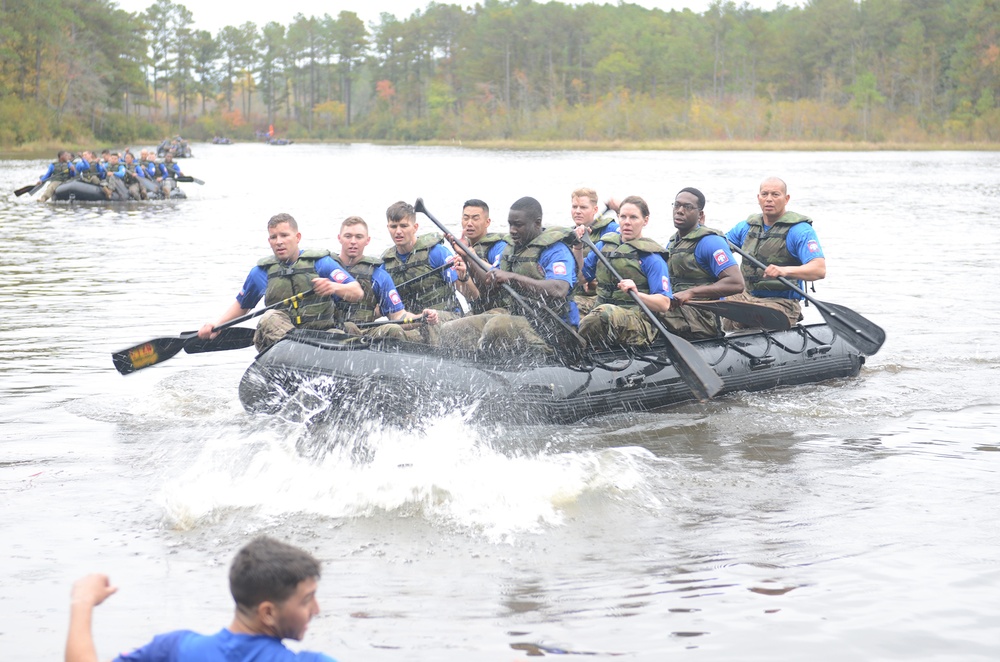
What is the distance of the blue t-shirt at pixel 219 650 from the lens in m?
2.93

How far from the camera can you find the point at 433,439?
7.00m

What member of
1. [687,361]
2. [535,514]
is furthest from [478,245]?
[535,514]

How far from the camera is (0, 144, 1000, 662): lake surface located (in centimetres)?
464

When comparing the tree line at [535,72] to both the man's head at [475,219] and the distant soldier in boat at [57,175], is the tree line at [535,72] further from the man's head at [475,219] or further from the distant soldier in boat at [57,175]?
the man's head at [475,219]

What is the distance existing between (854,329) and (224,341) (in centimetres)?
501

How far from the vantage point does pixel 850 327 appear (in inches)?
377

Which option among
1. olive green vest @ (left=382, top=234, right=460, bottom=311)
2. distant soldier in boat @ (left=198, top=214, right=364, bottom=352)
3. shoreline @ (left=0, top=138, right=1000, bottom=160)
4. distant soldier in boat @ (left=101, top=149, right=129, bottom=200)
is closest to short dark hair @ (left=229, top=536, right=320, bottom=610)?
distant soldier in boat @ (left=198, top=214, right=364, bottom=352)

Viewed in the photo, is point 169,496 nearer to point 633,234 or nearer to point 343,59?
point 633,234

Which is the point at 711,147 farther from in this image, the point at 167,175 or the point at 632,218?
the point at 632,218

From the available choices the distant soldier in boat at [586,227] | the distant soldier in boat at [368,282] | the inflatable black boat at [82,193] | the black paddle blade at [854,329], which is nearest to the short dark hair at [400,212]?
the distant soldier in boat at [368,282]

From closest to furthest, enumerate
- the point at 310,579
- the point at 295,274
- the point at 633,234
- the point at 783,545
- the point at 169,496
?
the point at 310,579 < the point at 783,545 < the point at 169,496 < the point at 295,274 < the point at 633,234

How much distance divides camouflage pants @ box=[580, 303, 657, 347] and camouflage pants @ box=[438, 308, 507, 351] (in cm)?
62

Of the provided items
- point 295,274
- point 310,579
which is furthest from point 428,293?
point 310,579

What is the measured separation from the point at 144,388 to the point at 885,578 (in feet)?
20.3
